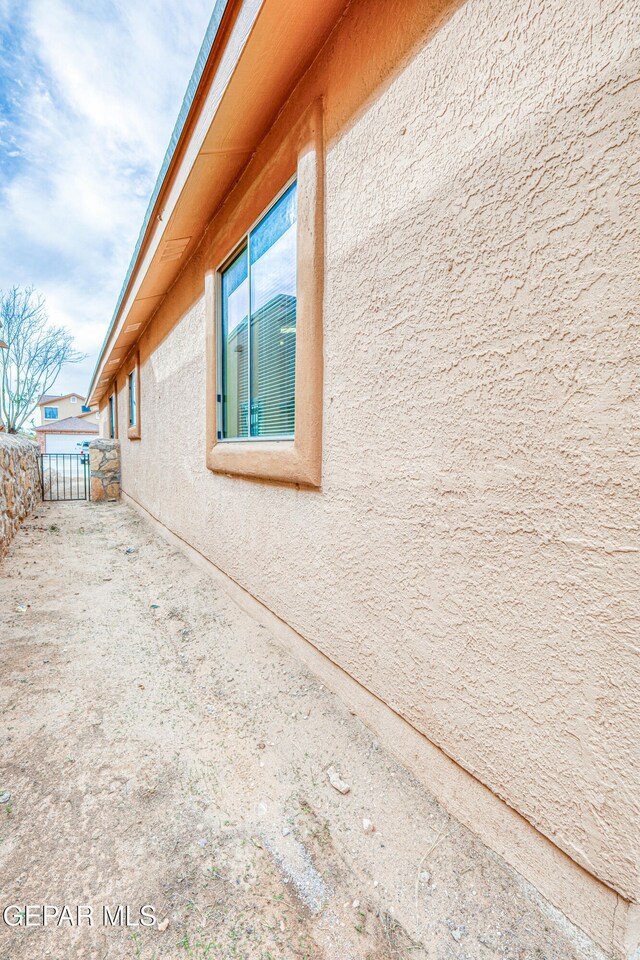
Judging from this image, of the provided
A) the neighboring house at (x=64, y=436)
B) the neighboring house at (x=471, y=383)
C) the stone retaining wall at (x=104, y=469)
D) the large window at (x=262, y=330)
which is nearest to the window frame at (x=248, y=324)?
the large window at (x=262, y=330)

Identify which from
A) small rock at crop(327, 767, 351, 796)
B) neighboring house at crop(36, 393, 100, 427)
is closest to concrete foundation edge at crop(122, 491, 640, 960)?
small rock at crop(327, 767, 351, 796)

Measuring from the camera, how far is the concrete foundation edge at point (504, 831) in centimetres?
102

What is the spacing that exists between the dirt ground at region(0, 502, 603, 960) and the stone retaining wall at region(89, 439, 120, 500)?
7.89 meters

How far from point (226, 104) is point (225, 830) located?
381 centimetres

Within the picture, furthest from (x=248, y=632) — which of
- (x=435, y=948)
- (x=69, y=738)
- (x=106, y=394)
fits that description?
(x=106, y=394)

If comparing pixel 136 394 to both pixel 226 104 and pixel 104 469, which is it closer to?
pixel 104 469

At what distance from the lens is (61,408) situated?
128 ft

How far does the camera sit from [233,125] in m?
2.52

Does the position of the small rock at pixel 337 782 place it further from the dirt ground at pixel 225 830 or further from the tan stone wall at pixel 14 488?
the tan stone wall at pixel 14 488

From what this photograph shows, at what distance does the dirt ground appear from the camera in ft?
3.71

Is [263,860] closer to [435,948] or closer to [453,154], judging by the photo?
[435,948]

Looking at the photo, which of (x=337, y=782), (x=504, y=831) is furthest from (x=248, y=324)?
(x=504, y=831)

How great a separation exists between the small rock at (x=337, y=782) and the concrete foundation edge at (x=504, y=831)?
25cm

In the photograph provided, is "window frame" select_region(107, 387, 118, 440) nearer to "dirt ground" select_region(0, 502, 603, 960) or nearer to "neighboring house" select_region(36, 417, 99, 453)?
"dirt ground" select_region(0, 502, 603, 960)
